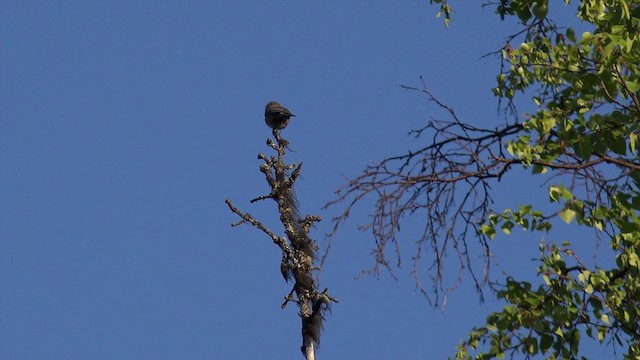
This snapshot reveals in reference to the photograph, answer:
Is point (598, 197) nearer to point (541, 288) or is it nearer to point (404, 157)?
point (541, 288)

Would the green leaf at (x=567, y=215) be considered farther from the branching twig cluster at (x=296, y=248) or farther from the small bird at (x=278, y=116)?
the small bird at (x=278, y=116)

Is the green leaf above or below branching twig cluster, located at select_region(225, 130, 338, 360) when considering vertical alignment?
below

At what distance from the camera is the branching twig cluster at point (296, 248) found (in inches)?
418

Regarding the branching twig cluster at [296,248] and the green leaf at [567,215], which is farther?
the branching twig cluster at [296,248]

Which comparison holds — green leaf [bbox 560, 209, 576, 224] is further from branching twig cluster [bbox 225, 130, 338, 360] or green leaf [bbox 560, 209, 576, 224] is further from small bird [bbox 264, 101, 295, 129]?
small bird [bbox 264, 101, 295, 129]

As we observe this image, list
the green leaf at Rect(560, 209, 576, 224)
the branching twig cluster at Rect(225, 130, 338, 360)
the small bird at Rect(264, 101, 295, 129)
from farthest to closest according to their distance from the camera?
the small bird at Rect(264, 101, 295, 129)
the branching twig cluster at Rect(225, 130, 338, 360)
the green leaf at Rect(560, 209, 576, 224)

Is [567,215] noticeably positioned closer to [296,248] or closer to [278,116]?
[296,248]

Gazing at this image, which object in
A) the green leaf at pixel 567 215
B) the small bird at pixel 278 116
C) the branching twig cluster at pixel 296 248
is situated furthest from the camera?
the small bird at pixel 278 116

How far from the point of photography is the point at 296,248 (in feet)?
35.8

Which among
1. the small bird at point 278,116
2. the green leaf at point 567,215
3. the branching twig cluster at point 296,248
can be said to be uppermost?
the small bird at point 278,116

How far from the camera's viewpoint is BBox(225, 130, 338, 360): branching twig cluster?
34.8 ft

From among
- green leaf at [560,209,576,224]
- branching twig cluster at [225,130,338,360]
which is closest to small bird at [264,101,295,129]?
branching twig cluster at [225,130,338,360]

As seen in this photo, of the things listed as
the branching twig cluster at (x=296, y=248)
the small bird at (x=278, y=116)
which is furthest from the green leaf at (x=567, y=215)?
the small bird at (x=278, y=116)

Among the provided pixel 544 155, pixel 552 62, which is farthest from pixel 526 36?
pixel 544 155
